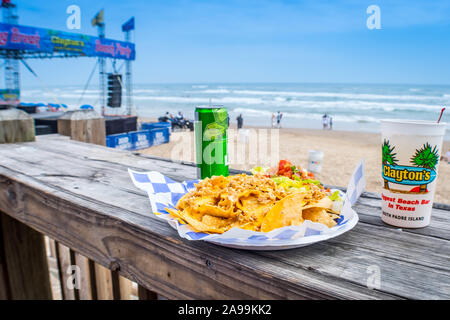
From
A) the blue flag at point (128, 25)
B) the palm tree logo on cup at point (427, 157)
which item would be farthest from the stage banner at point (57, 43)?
the palm tree logo on cup at point (427, 157)

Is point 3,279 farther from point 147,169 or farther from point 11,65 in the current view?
point 11,65

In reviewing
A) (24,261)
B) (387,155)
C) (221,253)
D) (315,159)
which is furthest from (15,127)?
(315,159)

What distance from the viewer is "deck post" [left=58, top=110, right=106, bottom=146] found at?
3.04 m

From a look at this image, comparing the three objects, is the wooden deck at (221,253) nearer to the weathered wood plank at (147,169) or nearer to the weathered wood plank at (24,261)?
the weathered wood plank at (147,169)

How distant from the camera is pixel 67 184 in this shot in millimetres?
1480

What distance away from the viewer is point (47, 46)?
13266 millimetres

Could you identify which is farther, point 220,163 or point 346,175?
point 346,175

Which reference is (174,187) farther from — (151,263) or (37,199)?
(37,199)

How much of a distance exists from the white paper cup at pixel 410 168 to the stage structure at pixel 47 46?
14.4 meters

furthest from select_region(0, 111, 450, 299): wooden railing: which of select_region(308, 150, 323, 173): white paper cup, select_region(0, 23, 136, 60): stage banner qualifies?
select_region(0, 23, 136, 60): stage banner

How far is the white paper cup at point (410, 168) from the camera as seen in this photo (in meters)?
0.98
